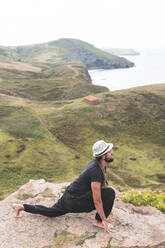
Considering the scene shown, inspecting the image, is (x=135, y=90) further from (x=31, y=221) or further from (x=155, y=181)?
(x=31, y=221)

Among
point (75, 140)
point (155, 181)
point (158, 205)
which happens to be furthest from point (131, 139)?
point (158, 205)

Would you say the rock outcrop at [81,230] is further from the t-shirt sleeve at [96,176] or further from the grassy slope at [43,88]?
the grassy slope at [43,88]

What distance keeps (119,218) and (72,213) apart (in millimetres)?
2057

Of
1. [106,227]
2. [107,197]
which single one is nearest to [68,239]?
[106,227]

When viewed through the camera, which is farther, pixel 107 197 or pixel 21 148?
pixel 21 148

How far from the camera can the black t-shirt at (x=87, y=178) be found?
824cm

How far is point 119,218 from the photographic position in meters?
9.99

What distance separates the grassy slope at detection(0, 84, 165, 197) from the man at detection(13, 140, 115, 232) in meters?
32.5

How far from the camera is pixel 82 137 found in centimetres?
7562

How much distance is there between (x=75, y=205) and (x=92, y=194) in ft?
3.11

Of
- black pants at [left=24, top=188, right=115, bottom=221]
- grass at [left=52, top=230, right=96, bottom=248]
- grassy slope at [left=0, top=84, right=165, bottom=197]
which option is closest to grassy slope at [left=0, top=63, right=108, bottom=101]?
grassy slope at [left=0, top=84, right=165, bottom=197]

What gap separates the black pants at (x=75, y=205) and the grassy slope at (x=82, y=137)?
3226cm

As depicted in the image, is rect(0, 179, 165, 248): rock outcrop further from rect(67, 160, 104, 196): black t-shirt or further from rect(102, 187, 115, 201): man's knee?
rect(67, 160, 104, 196): black t-shirt

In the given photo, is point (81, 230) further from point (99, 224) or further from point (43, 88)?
point (43, 88)
